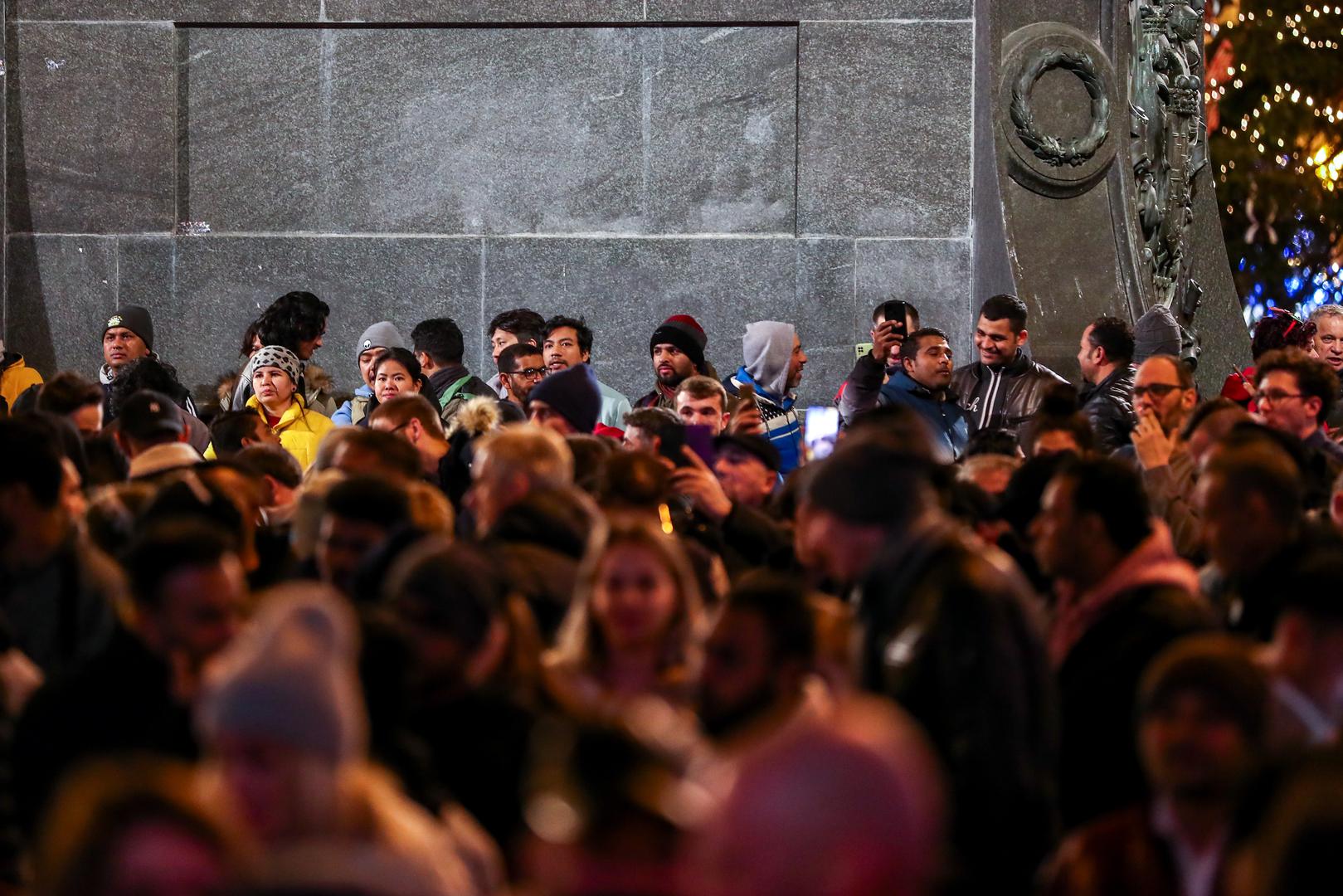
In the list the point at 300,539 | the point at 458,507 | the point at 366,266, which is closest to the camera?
the point at 300,539

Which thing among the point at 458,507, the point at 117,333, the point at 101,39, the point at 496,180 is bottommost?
the point at 458,507

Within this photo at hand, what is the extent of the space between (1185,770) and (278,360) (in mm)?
8556

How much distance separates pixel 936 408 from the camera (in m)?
12.1

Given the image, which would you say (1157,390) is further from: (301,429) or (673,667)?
(673,667)

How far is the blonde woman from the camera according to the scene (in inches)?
217

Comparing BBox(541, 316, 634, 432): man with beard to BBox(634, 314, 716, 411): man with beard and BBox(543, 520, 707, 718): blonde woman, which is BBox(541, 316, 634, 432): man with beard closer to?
BBox(634, 314, 716, 411): man with beard

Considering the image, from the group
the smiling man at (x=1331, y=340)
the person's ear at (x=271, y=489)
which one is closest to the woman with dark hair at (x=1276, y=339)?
the smiling man at (x=1331, y=340)

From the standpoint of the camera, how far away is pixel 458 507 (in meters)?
10.5

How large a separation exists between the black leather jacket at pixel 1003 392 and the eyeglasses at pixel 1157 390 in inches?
56.5

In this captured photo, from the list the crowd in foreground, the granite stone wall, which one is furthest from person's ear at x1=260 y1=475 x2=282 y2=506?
the granite stone wall

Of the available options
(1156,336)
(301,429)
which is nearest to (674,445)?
(301,429)

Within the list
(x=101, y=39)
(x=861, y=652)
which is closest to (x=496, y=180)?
(x=101, y=39)

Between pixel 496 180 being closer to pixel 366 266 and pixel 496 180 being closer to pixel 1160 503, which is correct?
pixel 366 266

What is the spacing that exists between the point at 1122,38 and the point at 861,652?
1189cm
